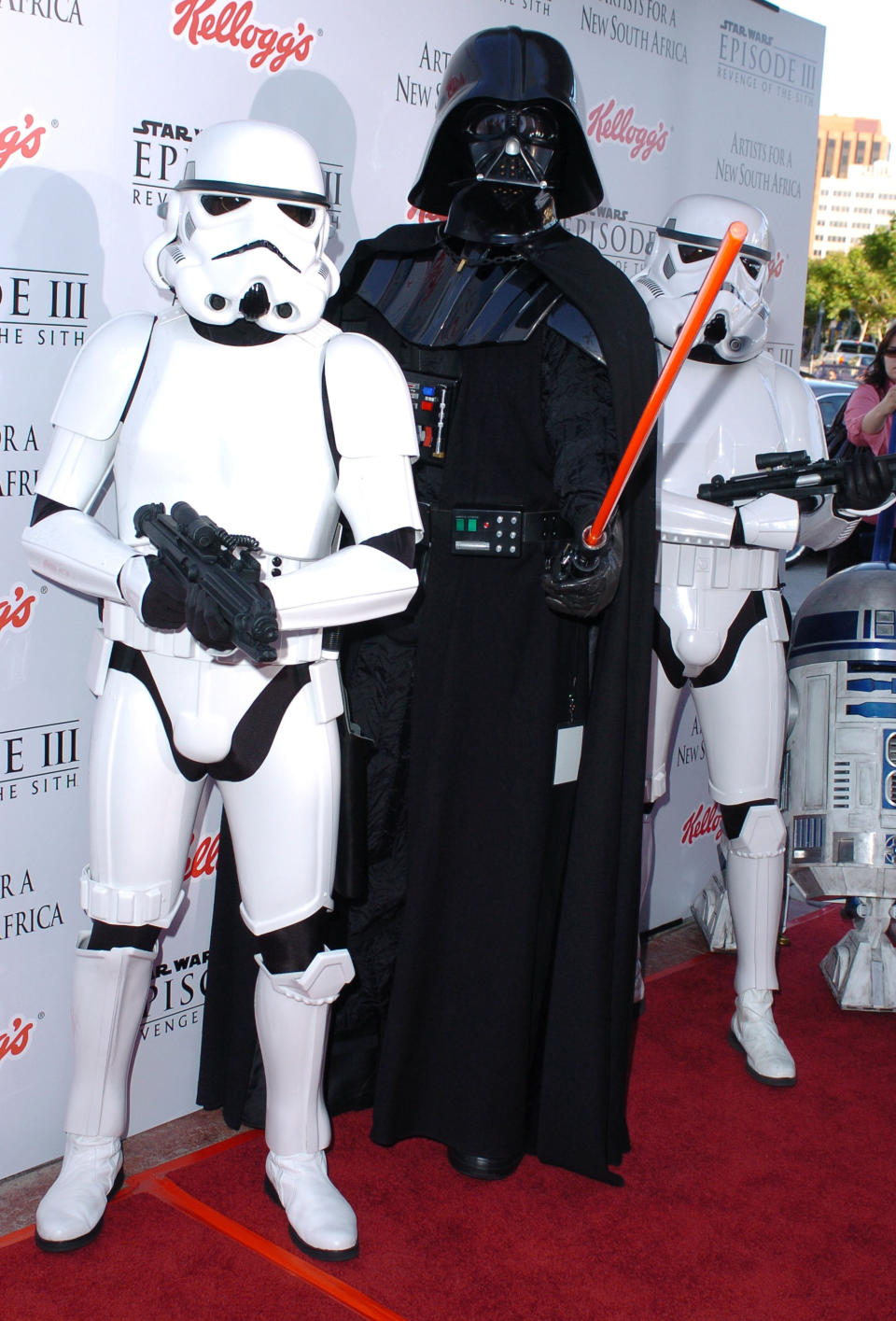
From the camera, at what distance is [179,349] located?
78.2 inches

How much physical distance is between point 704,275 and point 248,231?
1158 mm

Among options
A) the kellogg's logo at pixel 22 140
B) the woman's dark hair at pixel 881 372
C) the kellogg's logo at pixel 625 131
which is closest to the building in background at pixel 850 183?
the woman's dark hair at pixel 881 372

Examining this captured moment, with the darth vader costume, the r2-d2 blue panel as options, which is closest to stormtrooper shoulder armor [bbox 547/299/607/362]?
the darth vader costume

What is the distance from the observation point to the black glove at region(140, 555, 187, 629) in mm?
1816

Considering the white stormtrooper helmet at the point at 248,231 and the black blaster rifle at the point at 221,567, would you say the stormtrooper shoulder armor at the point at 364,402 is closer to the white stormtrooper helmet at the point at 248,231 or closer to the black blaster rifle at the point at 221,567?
the white stormtrooper helmet at the point at 248,231

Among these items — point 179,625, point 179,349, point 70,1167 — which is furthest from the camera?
point 70,1167

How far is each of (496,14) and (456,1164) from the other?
2450 millimetres

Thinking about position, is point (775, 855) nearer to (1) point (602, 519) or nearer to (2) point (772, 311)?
(1) point (602, 519)

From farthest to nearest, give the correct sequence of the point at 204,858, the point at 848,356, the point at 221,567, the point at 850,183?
the point at 850,183 < the point at 848,356 < the point at 204,858 < the point at 221,567

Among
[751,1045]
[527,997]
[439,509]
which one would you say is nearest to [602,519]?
[439,509]

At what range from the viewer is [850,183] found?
12525cm

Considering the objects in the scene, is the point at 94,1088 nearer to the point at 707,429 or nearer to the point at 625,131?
the point at 707,429

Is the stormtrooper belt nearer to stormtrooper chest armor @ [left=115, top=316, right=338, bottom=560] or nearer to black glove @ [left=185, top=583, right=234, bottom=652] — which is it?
stormtrooper chest armor @ [left=115, top=316, right=338, bottom=560]

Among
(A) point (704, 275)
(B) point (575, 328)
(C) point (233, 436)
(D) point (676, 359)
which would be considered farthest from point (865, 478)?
(C) point (233, 436)
